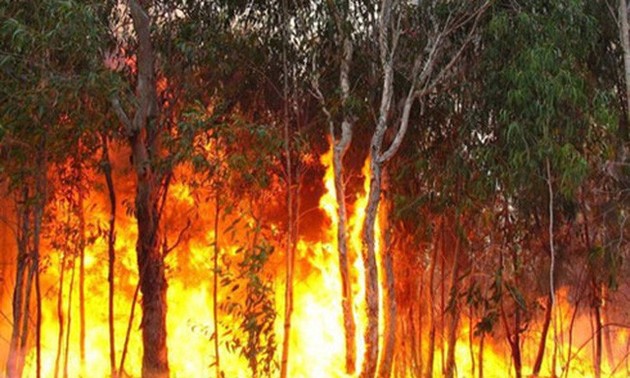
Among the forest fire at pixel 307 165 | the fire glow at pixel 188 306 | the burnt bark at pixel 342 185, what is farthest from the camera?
the fire glow at pixel 188 306

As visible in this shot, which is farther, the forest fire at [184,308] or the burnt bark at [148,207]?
the forest fire at [184,308]

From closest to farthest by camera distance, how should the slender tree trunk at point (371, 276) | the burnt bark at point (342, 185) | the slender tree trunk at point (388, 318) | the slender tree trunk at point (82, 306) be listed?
1. the slender tree trunk at point (371, 276)
2. the burnt bark at point (342, 185)
3. the slender tree trunk at point (388, 318)
4. the slender tree trunk at point (82, 306)

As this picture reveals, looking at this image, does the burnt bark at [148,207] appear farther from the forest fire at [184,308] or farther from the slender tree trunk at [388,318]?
the slender tree trunk at [388,318]

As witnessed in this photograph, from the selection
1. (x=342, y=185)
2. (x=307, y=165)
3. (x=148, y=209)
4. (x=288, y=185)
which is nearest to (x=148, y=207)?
(x=148, y=209)

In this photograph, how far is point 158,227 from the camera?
9570mm

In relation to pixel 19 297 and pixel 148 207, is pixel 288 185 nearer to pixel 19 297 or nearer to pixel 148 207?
pixel 148 207

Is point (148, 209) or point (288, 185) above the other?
point (288, 185)

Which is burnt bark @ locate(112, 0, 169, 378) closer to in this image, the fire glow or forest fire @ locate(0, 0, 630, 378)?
forest fire @ locate(0, 0, 630, 378)

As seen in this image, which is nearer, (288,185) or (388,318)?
(288,185)

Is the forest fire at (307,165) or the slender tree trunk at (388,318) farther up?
the forest fire at (307,165)

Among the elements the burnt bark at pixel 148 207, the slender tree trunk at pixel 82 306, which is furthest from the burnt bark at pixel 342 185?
the slender tree trunk at pixel 82 306

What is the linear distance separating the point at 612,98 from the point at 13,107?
22.1 ft

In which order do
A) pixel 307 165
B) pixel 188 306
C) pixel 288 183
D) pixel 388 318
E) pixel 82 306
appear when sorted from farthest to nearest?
pixel 188 306, pixel 82 306, pixel 307 165, pixel 388 318, pixel 288 183

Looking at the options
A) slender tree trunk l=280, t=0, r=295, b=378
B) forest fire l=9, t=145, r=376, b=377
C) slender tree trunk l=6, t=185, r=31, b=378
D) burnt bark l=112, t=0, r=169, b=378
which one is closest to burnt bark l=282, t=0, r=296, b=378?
slender tree trunk l=280, t=0, r=295, b=378
